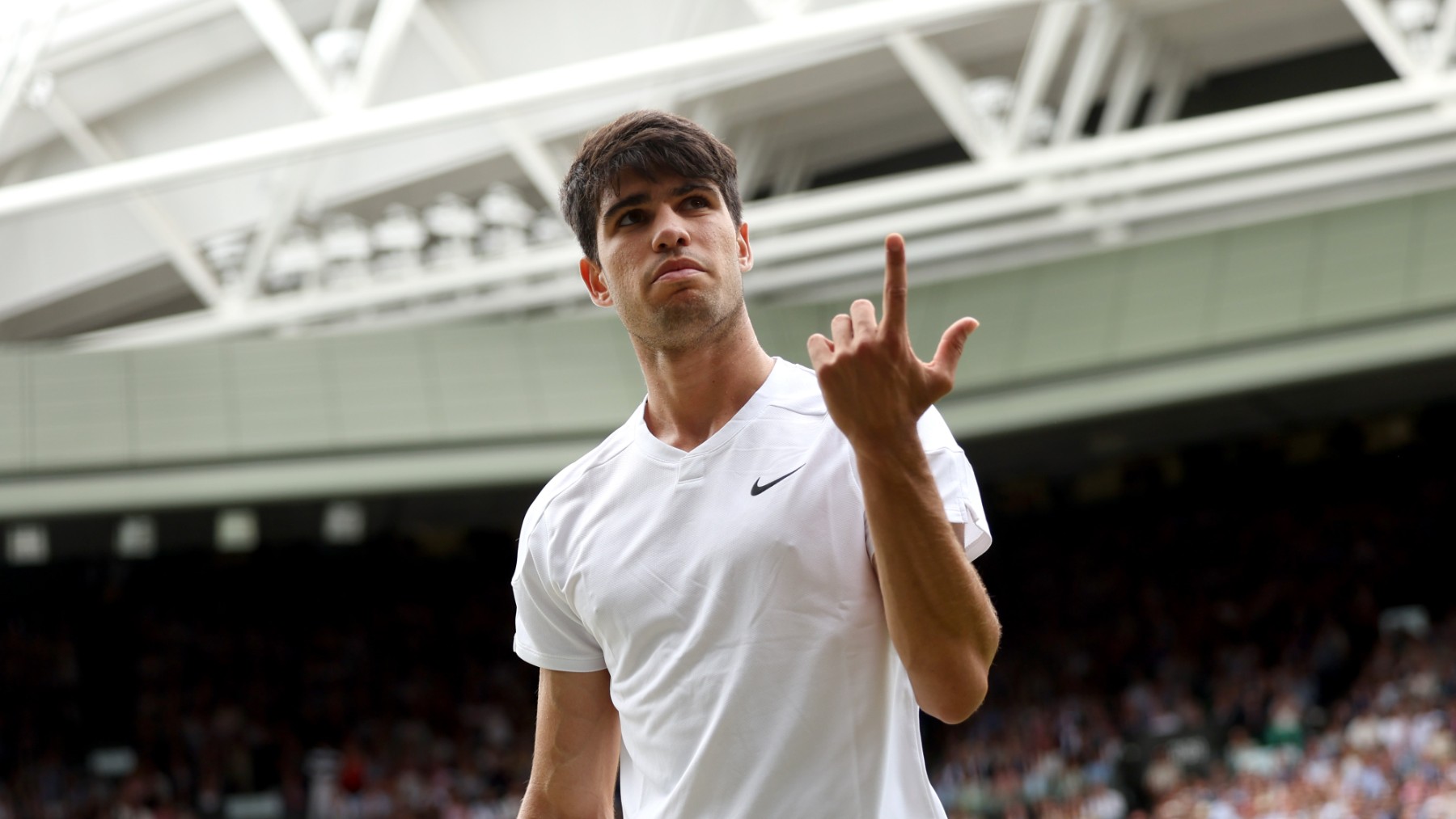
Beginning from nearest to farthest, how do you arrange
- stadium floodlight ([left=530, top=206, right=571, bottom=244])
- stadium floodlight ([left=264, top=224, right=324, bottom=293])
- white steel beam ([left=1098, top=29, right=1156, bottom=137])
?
white steel beam ([left=1098, top=29, right=1156, bottom=137])
stadium floodlight ([left=264, top=224, right=324, bottom=293])
stadium floodlight ([left=530, top=206, right=571, bottom=244])

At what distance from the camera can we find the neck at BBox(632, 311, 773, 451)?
7.14 feet

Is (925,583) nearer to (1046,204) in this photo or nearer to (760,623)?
(760,623)

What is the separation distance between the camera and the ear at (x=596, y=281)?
2293mm

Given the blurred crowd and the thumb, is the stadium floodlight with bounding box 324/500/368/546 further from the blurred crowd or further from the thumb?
the thumb

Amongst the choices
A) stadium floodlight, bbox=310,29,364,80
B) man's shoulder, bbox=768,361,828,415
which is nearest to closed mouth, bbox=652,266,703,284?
man's shoulder, bbox=768,361,828,415

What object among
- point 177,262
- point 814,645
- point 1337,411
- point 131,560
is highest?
point 177,262

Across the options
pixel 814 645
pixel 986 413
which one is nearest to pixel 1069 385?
pixel 986 413

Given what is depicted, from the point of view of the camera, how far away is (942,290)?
17391 mm

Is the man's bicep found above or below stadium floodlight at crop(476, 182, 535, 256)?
below

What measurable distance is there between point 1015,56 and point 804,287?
4.18 meters

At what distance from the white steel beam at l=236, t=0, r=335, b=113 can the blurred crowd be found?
8.06m

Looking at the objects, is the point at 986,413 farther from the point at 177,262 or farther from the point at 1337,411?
the point at 177,262

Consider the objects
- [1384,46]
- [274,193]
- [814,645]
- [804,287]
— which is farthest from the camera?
[804,287]

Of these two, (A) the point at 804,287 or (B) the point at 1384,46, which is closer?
(B) the point at 1384,46
